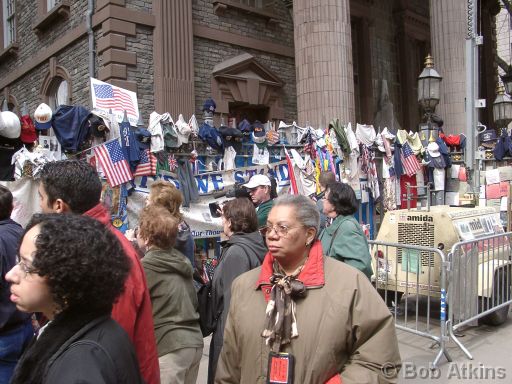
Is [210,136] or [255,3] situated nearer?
[210,136]

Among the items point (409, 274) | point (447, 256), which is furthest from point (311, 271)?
point (409, 274)

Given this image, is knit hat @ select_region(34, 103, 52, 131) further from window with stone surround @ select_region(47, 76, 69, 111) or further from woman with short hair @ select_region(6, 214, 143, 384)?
window with stone surround @ select_region(47, 76, 69, 111)

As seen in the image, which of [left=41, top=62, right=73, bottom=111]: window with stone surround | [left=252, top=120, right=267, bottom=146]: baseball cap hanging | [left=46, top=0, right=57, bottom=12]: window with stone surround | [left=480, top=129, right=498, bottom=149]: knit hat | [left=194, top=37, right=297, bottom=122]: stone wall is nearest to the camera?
[left=252, top=120, right=267, bottom=146]: baseball cap hanging

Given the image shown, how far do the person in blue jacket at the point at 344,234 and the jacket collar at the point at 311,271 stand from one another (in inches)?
53.8

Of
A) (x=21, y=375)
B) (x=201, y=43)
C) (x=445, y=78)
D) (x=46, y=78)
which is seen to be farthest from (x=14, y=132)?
(x=445, y=78)

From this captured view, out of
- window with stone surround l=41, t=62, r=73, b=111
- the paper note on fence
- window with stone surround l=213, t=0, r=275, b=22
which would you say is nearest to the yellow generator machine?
the paper note on fence

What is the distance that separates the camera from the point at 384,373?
2.23 m

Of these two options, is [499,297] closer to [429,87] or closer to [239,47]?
[429,87]

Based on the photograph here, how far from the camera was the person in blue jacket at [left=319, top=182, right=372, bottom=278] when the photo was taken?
3.84m

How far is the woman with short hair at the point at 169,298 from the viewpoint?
294 cm

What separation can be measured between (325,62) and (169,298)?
32.0 ft

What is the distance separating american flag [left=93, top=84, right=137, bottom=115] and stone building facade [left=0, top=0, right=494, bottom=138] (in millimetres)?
5113

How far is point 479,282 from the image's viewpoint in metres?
6.13

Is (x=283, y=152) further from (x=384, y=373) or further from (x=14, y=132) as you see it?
(x=384, y=373)
